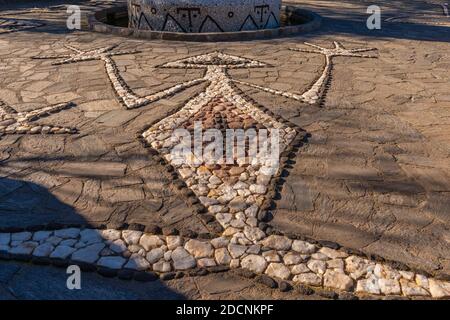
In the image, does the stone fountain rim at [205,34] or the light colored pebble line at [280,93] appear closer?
the light colored pebble line at [280,93]

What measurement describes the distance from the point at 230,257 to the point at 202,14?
675 centimetres

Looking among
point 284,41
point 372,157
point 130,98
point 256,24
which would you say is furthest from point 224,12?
point 372,157

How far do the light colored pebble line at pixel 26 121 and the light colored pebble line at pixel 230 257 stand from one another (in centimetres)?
162

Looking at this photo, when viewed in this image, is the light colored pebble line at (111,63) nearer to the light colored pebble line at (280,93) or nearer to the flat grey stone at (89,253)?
the light colored pebble line at (280,93)

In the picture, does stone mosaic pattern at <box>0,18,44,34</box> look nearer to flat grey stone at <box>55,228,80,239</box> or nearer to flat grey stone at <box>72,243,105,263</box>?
flat grey stone at <box>55,228,80,239</box>

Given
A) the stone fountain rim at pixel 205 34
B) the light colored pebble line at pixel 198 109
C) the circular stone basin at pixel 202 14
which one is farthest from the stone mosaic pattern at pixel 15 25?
the light colored pebble line at pixel 198 109

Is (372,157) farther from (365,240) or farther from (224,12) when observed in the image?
(224,12)

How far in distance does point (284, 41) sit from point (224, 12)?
146cm

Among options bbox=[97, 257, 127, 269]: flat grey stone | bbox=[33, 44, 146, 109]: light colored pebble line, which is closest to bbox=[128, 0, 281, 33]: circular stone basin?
bbox=[33, 44, 146, 109]: light colored pebble line

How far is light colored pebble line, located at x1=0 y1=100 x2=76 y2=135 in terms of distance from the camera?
3.79 meters

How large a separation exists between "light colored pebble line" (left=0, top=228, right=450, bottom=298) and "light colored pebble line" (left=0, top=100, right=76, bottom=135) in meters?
1.62

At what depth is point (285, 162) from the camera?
325 cm

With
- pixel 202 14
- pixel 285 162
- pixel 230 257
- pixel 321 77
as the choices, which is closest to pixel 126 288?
pixel 230 257

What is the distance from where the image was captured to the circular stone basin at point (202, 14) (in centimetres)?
789
